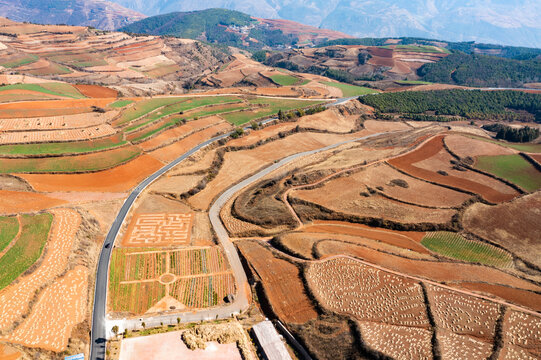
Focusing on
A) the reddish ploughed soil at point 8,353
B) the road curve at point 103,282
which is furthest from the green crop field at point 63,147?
the reddish ploughed soil at point 8,353

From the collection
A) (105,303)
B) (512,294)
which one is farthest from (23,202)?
(512,294)

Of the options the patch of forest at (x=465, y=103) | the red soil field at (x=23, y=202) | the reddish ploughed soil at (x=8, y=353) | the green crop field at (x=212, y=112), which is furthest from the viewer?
the patch of forest at (x=465, y=103)

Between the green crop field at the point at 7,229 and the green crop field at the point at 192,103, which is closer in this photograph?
the green crop field at the point at 7,229

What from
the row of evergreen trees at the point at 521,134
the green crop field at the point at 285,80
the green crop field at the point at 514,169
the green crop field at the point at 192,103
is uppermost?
the green crop field at the point at 285,80

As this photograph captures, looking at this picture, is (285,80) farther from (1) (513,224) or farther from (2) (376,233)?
(1) (513,224)

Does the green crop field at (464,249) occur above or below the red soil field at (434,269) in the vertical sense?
below

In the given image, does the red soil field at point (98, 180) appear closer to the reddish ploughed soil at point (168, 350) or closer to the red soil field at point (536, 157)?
the reddish ploughed soil at point (168, 350)

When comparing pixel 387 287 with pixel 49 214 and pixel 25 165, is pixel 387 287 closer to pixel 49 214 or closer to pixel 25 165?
pixel 49 214
